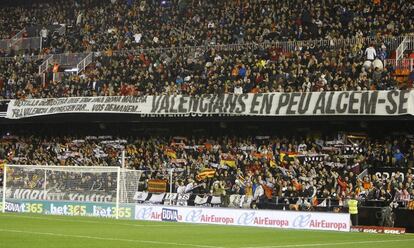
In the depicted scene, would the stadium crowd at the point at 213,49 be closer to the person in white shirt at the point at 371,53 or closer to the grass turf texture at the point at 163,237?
the person in white shirt at the point at 371,53

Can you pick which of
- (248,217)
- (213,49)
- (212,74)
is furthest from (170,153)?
(248,217)

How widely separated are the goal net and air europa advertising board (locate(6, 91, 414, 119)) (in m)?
4.29

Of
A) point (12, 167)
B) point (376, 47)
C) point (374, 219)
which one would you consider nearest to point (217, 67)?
point (376, 47)

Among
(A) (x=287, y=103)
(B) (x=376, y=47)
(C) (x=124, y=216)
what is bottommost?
(C) (x=124, y=216)

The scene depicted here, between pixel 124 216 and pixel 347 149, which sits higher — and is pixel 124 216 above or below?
below

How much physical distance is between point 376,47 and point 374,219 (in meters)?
8.97

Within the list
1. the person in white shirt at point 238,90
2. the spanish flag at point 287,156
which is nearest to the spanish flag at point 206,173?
the spanish flag at point 287,156

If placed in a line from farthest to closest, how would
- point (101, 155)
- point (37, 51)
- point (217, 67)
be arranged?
point (37, 51), point (101, 155), point (217, 67)

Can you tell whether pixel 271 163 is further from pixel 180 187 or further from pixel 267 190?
pixel 180 187

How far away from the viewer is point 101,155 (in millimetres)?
40688

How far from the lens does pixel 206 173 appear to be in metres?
35.0

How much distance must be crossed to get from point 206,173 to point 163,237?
560 inches

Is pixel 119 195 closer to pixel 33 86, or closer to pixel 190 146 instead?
pixel 190 146

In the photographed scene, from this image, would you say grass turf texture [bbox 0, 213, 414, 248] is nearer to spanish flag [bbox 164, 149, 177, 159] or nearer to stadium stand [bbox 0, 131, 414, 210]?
stadium stand [bbox 0, 131, 414, 210]
